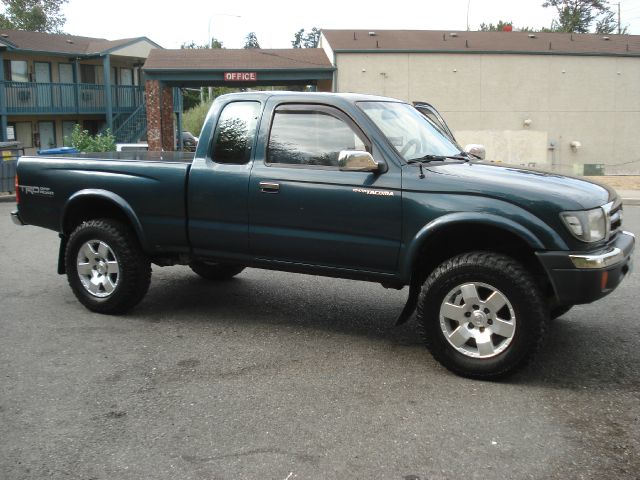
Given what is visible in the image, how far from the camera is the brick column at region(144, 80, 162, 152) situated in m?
26.2

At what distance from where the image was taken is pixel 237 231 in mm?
5461

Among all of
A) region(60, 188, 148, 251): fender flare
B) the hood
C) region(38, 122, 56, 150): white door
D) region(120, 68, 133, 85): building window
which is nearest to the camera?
the hood

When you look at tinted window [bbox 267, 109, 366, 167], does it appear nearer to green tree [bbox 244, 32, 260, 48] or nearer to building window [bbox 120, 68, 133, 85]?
building window [bbox 120, 68, 133, 85]

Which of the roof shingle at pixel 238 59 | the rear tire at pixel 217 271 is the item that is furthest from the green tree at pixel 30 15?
the rear tire at pixel 217 271

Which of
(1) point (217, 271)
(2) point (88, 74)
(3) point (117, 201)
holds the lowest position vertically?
(1) point (217, 271)

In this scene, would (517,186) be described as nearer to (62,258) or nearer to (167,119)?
(62,258)

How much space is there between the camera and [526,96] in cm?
2603

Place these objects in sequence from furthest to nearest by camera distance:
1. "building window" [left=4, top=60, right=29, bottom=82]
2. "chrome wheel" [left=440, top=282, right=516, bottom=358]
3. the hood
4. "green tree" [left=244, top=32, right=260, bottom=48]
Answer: "green tree" [left=244, top=32, right=260, bottom=48] → "building window" [left=4, top=60, right=29, bottom=82] → "chrome wheel" [left=440, top=282, right=516, bottom=358] → the hood

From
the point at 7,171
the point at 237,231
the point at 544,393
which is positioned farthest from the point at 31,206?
the point at 7,171

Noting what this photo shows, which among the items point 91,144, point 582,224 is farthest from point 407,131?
point 91,144

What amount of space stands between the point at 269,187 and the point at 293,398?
1757mm

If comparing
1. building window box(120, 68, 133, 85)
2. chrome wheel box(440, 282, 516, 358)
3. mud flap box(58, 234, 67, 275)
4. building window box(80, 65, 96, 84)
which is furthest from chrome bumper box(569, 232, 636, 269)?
building window box(120, 68, 133, 85)

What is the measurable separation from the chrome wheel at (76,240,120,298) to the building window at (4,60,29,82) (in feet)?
94.5

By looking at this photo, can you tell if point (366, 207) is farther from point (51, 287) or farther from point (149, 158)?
point (51, 287)
